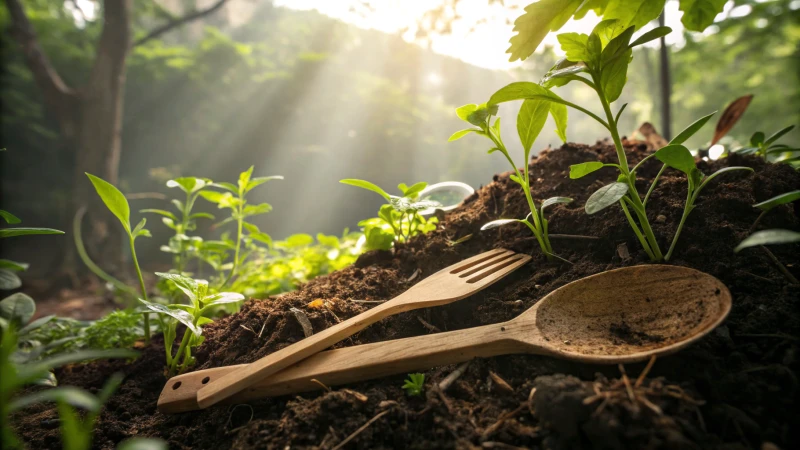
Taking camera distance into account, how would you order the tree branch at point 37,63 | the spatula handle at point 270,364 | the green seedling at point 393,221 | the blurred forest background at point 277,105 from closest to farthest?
the spatula handle at point 270,364, the green seedling at point 393,221, the tree branch at point 37,63, the blurred forest background at point 277,105

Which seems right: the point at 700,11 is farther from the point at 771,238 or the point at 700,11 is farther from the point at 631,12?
the point at 771,238

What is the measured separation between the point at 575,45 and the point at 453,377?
858 mm

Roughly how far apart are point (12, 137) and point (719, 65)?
10.5m

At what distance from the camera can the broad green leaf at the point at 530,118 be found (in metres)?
1.03

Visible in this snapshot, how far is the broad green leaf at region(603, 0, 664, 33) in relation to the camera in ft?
3.22

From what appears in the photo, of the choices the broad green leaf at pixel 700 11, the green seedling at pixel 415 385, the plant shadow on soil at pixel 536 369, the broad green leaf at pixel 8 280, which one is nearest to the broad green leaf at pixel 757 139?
the plant shadow on soil at pixel 536 369

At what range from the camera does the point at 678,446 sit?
53 cm

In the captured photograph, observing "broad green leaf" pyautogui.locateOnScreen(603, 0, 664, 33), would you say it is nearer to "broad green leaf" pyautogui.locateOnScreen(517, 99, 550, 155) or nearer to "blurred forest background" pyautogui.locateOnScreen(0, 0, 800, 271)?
"broad green leaf" pyautogui.locateOnScreen(517, 99, 550, 155)

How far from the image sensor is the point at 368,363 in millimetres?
752

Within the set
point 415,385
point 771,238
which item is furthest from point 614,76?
point 415,385

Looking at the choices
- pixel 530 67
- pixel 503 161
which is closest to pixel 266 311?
pixel 503 161

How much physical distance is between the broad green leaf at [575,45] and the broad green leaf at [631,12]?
207 millimetres

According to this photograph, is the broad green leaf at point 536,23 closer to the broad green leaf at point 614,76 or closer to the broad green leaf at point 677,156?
the broad green leaf at point 614,76

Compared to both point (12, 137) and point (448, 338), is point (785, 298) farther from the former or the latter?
point (12, 137)
